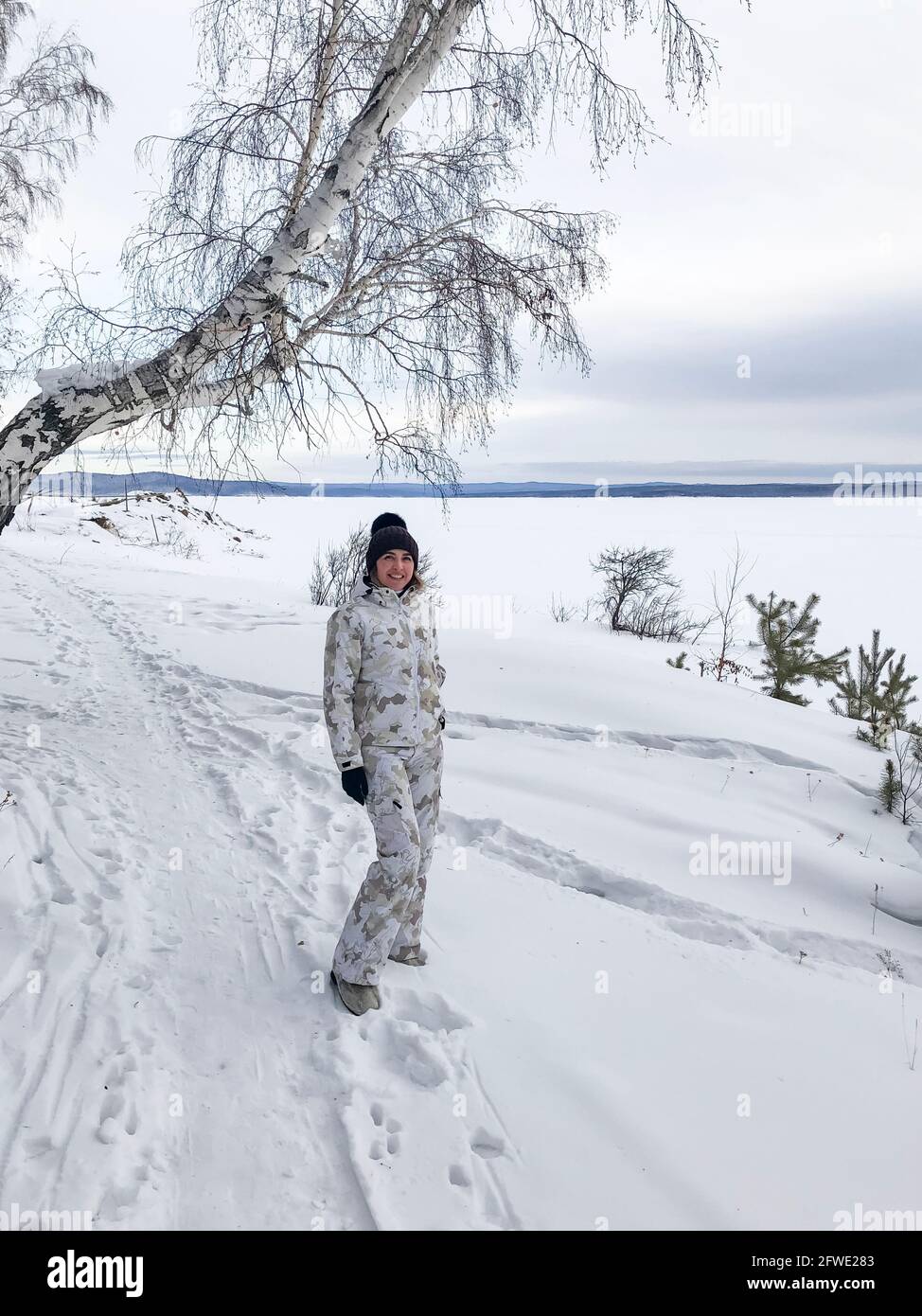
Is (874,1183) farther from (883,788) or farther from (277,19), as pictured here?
(277,19)

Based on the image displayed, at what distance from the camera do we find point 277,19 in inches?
237

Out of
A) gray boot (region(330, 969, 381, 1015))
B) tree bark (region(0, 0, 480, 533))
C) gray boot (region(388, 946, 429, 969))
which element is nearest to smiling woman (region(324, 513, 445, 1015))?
gray boot (region(330, 969, 381, 1015))

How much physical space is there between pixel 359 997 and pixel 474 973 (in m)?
0.56

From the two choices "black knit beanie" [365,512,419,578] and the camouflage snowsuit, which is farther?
"black knit beanie" [365,512,419,578]

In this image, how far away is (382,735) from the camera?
3.05 metres

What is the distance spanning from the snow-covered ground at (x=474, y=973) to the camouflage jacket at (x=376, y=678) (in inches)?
41.4

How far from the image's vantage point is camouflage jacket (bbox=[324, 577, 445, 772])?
9.81 feet

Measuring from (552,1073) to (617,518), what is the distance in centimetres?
5538

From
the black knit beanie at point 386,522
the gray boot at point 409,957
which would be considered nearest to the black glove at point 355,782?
the gray boot at point 409,957

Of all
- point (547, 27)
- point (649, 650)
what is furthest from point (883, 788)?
point (649, 650)

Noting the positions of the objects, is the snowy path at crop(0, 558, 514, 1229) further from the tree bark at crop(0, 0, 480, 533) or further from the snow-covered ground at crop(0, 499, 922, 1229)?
the tree bark at crop(0, 0, 480, 533)

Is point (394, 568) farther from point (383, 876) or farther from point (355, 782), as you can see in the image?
point (383, 876)

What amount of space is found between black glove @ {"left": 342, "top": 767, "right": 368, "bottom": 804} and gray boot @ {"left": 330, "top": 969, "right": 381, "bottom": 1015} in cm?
75

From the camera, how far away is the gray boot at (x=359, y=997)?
299 cm
